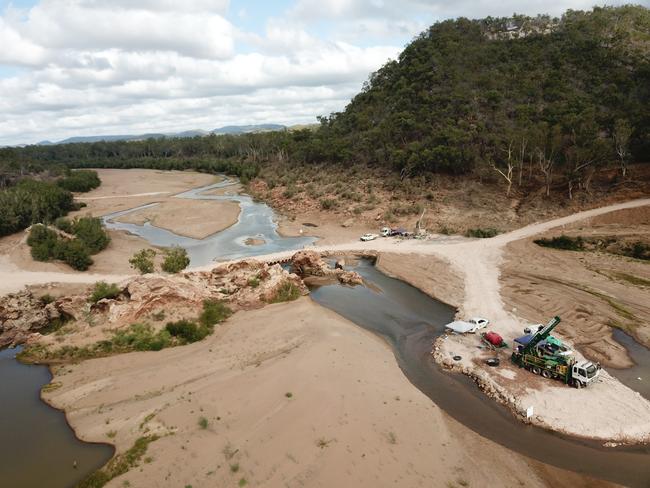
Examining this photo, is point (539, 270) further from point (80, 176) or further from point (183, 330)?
point (80, 176)

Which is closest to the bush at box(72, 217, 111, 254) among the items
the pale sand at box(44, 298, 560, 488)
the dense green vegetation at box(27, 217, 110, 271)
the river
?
the dense green vegetation at box(27, 217, 110, 271)

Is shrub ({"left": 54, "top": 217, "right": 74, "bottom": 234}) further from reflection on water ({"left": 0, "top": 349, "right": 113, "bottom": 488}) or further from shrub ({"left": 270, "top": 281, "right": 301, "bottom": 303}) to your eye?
shrub ({"left": 270, "top": 281, "right": 301, "bottom": 303})

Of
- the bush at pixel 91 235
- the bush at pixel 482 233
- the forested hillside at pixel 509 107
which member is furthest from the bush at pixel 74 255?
the forested hillside at pixel 509 107

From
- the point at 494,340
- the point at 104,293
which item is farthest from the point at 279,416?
the point at 104,293

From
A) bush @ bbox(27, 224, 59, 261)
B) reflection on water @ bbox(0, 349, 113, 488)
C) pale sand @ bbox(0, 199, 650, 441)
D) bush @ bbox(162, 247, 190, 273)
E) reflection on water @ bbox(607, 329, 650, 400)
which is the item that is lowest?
reflection on water @ bbox(0, 349, 113, 488)

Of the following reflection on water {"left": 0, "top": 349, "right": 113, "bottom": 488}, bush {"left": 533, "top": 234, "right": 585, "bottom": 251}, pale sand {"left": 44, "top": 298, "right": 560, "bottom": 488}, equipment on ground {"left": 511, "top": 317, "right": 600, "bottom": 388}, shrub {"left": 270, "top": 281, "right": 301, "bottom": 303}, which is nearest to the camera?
pale sand {"left": 44, "top": 298, "right": 560, "bottom": 488}

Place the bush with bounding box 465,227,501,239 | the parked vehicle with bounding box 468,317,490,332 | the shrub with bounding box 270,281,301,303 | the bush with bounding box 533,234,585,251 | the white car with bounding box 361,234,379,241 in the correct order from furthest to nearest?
the white car with bounding box 361,234,379,241
the bush with bounding box 465,227,501,239
the bush with bounding box 533,234,585,251
the shrub with bounding box 270,281,301,303
the parked vehicle with bounding box 468,317,490,332
